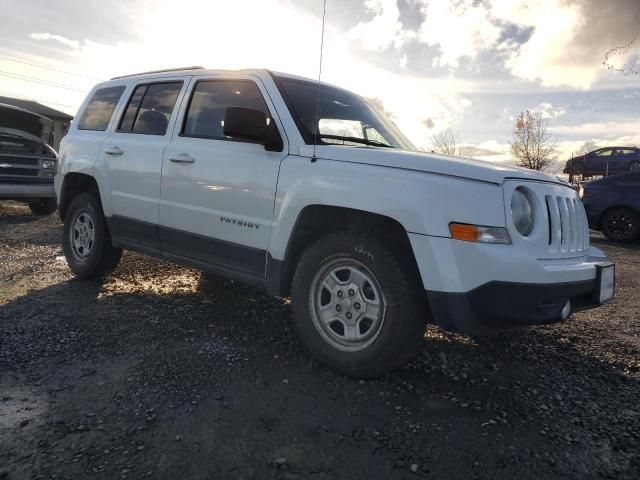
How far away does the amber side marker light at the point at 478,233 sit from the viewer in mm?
2592

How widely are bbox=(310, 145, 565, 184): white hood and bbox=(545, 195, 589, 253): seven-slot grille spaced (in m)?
0.16

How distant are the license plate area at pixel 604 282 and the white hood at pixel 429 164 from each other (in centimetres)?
60

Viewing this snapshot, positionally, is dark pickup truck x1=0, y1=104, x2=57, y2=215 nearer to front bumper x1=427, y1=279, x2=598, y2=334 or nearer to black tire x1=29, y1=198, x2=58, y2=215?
black tire x1=29, y1=198, x2=58, y2=215

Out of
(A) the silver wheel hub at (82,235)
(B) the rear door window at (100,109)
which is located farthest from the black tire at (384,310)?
(B) the rear door window at (100,109)

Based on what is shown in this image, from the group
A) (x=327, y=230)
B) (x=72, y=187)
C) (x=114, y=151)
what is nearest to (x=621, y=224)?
(x=327, y=230)

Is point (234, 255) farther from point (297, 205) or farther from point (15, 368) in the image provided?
point (15, 368)

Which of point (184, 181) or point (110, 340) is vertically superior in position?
point (184, 181)

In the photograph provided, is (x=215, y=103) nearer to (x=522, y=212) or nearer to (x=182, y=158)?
(x=182, y=158)

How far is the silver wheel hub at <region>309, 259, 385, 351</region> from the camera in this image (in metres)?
2.94

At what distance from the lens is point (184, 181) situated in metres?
3.90

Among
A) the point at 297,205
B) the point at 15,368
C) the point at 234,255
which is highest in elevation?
the point at 297,205

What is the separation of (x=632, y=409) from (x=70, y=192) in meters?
5.25

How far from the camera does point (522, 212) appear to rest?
278 centimetres

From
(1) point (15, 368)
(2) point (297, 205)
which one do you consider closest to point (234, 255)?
(2) point (297, 205)
